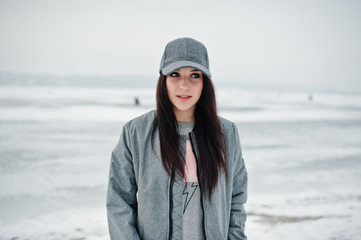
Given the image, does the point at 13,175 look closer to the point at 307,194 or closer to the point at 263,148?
the point at 307,194

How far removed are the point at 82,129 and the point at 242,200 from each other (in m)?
8.52

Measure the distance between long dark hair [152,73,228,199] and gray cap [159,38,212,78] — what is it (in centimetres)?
11

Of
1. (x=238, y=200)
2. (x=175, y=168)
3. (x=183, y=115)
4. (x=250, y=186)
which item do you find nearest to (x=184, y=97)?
(x=183, y=115)

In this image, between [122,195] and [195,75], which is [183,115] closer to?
[195,75]

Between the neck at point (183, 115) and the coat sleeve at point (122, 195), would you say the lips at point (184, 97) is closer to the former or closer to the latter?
the neck at point (183, 115)

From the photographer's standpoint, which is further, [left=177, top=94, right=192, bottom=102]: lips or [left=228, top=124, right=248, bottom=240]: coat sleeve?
[left=228, top=124, right=248, bottom=240]: coat sleeve

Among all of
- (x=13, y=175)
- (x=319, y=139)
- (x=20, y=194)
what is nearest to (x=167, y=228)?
(x=20, y=194)

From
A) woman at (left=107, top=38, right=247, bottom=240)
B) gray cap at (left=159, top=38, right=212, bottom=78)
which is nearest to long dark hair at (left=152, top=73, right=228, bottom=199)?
woman at (left=107, top=38, right=247, bottom=240)

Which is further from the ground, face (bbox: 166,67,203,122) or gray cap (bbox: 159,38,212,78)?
gray cap (bbox: 159,38,212,78)

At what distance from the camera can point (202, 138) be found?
61.1 inches

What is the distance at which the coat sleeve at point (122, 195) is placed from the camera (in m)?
1.44

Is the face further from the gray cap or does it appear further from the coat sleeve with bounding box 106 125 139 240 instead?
the coat sleeve with bounding box 106 125 139 240

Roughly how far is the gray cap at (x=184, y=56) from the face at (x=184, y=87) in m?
0.05

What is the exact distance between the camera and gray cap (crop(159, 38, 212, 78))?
4.69 feet
